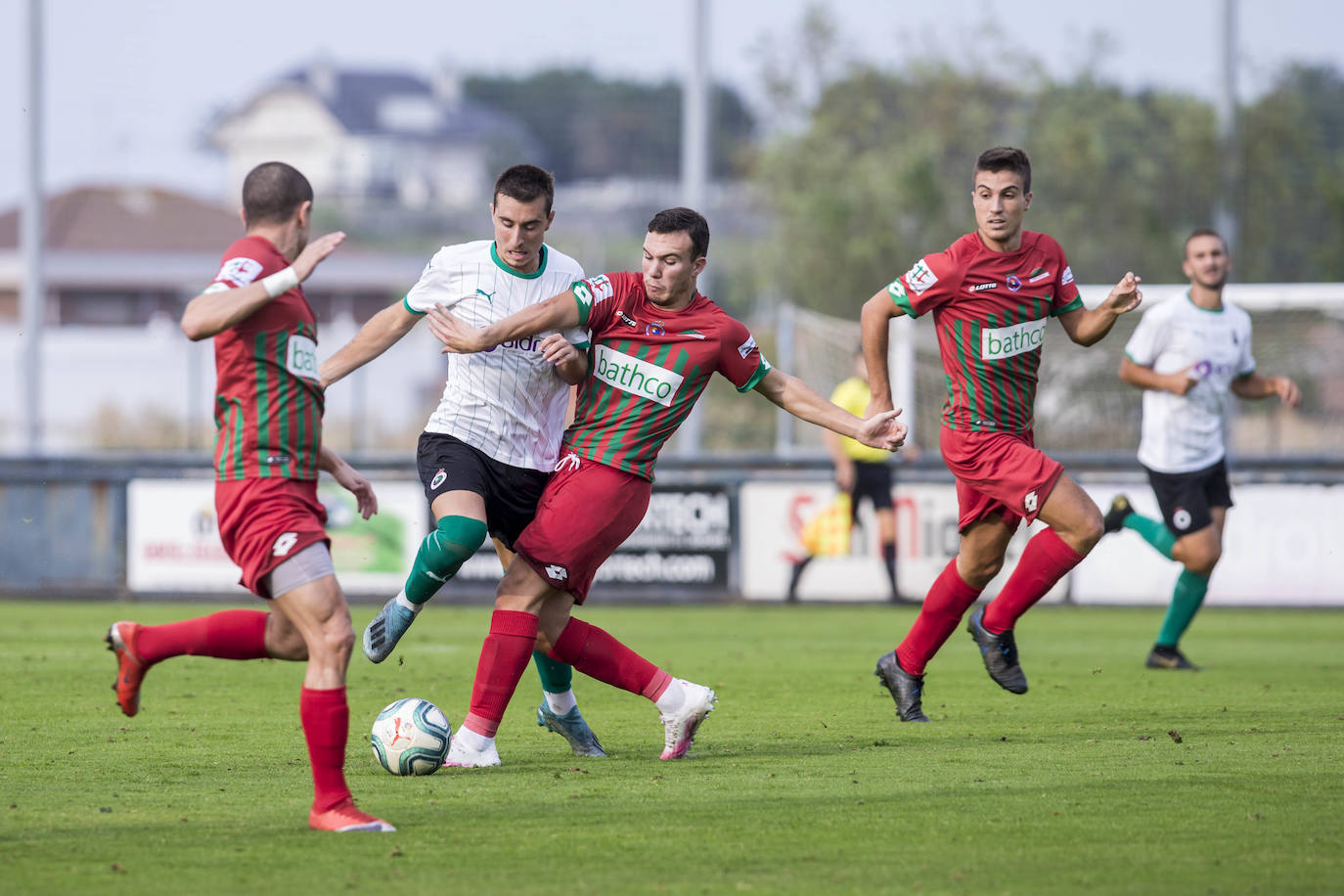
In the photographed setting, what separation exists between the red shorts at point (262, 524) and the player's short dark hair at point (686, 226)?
1.98m

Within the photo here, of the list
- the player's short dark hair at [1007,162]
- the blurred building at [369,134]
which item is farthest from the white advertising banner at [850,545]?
the blurred building at [369,134]

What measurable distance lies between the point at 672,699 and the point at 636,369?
4.52 feet

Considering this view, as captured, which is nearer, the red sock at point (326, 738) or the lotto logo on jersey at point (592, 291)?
the red sock at point (326, 738)

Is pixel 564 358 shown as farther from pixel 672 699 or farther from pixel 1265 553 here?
pixel 1265 553

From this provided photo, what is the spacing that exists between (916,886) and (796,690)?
185 inches

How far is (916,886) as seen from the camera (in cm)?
442

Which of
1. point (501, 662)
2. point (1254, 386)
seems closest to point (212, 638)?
point (501, 662)

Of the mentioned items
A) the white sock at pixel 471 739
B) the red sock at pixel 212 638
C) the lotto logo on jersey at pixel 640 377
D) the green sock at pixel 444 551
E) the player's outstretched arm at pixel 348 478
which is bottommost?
the white sock at pixel 471 739

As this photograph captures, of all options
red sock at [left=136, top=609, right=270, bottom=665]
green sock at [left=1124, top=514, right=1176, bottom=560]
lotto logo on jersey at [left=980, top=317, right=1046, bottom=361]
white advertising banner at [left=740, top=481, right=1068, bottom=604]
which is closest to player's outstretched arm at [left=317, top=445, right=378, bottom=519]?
red sock at [left=136, top=609, right=270, bottom=665]

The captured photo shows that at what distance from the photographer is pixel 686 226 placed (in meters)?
6.49

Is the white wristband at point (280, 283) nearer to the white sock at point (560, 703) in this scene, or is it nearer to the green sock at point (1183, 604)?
the white sock at point (560, 703)

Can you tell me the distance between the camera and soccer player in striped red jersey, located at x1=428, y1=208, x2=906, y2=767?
20.8ft

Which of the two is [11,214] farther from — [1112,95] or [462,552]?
[462,552]

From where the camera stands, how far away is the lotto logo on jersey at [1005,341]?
7449 millimetres
